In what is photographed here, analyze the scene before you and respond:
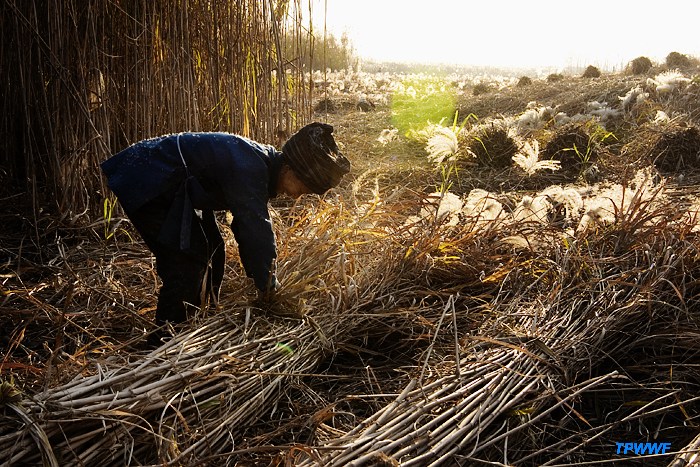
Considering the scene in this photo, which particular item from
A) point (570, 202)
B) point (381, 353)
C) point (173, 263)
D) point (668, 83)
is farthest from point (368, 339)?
point (668, 83)

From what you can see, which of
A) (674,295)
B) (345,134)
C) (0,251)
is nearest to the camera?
(674,295)

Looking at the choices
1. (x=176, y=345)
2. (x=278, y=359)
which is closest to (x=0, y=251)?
(x=176, y=345)

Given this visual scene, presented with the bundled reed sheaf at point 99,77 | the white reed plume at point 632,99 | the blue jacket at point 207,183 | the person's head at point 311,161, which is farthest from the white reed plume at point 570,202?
the white reed plume at point 632,99

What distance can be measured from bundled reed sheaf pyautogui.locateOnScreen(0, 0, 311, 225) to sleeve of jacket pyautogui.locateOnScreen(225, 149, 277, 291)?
146 centimetres

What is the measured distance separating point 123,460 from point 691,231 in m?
2.59

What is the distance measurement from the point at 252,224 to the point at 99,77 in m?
1.89

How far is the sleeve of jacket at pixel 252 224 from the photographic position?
81.4 inches

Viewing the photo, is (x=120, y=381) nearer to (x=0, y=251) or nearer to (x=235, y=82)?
(x=0, y=251)

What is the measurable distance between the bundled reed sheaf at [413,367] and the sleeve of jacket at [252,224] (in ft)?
0.50

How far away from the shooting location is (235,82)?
3900 millimetres

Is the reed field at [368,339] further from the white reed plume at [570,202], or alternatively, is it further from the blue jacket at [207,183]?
the blue jacket at [207,183]

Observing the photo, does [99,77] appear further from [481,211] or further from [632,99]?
[632,99]

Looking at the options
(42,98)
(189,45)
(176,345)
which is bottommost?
(176,345)

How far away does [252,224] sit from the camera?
2070 mm
